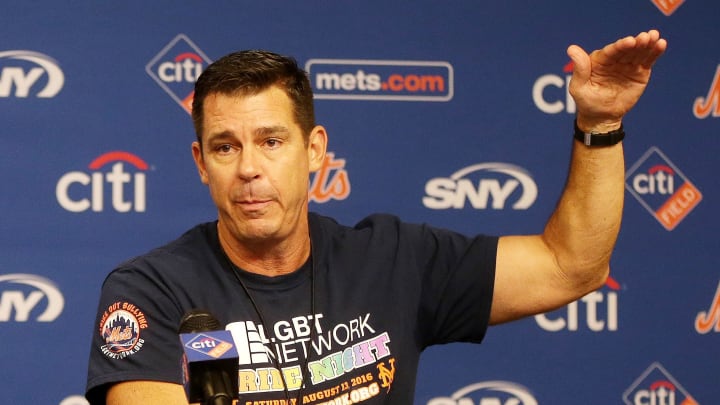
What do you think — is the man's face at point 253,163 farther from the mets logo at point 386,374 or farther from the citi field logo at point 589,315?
the citi field logo at point 589,315

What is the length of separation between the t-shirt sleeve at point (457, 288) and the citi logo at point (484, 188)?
1.06 meters

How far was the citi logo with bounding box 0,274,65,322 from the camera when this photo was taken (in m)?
2.99

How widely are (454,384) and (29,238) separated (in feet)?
3.95

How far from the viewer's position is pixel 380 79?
10.6 ft

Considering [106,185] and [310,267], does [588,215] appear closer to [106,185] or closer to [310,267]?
[310,267]

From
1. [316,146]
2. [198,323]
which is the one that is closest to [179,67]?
[316,146]

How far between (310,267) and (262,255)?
0.30ft

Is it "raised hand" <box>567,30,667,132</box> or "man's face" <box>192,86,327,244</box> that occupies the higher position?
"raised hand" <box>567,30,667,132</box>

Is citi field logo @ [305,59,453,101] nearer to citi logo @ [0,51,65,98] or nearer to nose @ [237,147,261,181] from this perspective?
citi logo @ [0,51,65,98]

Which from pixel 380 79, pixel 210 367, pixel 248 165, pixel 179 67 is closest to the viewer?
pixel 210 367

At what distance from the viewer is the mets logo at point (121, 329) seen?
1.84 m

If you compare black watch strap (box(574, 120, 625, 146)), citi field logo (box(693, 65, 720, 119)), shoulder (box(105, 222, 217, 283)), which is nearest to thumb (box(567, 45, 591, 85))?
black watch strap (box(574, 120, 625, 146))

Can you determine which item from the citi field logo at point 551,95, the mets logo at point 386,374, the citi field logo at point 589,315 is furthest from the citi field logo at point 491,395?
the mets logo at point 386,374

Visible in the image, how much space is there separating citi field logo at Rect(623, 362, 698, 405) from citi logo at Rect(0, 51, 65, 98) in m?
1.78
